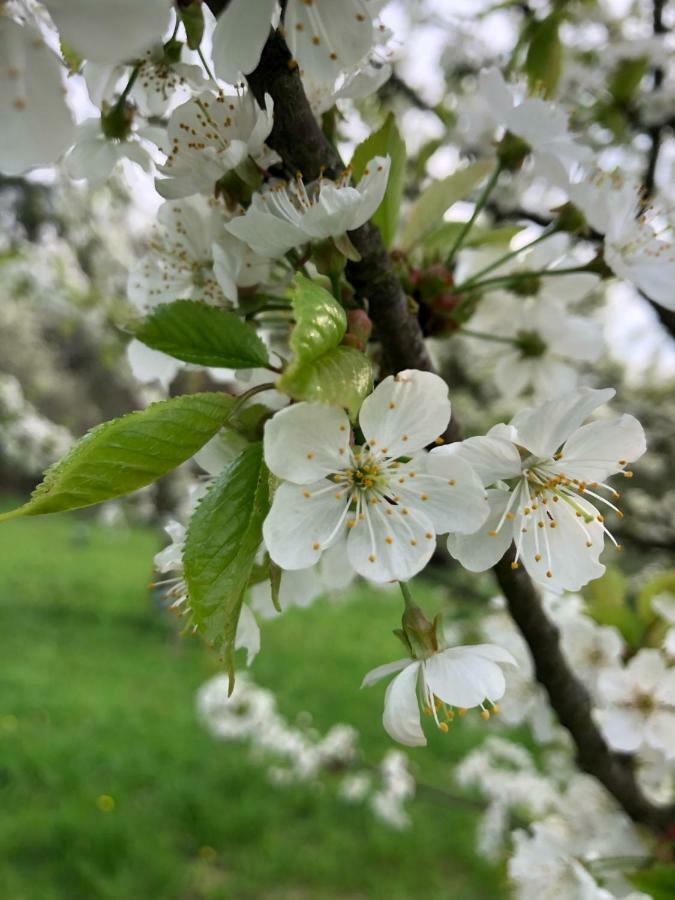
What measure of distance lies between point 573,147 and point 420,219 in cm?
17

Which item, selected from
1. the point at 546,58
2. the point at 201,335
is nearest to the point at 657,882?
the point at 201,335

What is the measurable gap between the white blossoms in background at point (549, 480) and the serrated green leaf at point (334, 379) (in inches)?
3.8

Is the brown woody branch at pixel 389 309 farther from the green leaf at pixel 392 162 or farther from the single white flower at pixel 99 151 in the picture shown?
the single white flower at pixel 99 151

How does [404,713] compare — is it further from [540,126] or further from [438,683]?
[540,126]

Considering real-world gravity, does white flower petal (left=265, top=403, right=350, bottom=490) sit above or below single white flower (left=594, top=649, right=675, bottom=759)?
above

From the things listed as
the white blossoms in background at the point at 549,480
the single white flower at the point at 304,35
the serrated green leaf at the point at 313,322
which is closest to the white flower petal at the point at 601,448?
the white blossoms in background at the point at 549,480

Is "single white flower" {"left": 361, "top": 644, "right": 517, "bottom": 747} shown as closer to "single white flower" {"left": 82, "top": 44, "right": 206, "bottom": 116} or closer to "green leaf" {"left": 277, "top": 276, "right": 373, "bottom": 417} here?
"green leaf" {"left": 277, "top": 276, "right": 373, "bottom": 417}

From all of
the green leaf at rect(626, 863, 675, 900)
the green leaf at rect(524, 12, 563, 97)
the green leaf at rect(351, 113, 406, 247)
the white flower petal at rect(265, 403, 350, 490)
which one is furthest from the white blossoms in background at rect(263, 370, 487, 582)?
the green leaf at rect(524, 12, 563, 97)

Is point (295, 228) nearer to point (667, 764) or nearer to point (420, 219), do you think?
point (420, 219)

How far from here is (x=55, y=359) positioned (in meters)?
13.9

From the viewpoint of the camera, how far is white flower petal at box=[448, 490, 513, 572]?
0.59m

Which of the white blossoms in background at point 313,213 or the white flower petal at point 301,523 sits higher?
the white blossoms in background at point 313,213

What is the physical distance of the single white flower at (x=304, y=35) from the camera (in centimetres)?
50

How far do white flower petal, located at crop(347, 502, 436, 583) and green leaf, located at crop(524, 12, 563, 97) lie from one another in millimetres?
663
